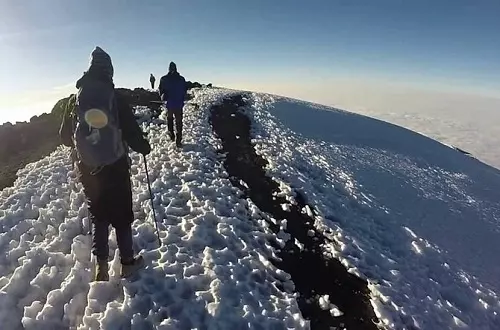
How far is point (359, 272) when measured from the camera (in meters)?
9.73

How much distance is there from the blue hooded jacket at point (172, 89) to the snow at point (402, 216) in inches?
183

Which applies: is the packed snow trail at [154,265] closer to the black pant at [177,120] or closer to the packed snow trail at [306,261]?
the packed snow trail at [306,261]

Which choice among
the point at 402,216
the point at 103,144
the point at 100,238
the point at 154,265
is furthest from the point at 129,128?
the point at 402,216

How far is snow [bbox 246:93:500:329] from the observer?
9.27 metres

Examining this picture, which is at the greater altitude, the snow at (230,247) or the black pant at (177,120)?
the black pant at (177,120)

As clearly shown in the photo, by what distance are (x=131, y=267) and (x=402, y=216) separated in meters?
10.3

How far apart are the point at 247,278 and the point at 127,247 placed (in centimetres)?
269

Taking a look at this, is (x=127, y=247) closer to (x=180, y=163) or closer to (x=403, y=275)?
(x=403, y=275)

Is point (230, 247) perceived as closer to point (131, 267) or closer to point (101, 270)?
point (131, 267)

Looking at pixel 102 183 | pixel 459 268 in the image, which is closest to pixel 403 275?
pixel 459 268

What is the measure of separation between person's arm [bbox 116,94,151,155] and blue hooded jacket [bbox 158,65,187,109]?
432 inches

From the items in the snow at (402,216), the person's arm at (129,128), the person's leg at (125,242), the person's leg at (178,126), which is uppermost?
the person's arm at (129,128)

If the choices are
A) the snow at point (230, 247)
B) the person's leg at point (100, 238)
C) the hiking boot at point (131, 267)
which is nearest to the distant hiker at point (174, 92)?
the snow at point (230, 247)

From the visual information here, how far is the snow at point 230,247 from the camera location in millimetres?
7227
